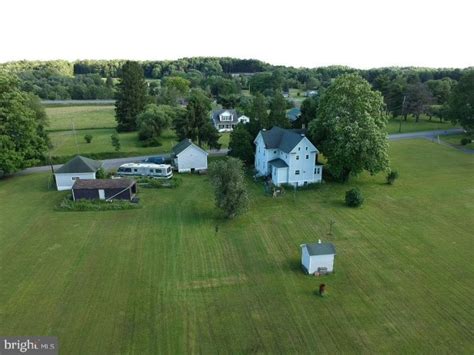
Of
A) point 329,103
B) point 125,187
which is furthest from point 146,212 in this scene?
point 329,103

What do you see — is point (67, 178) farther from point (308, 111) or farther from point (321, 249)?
point (308, 111)

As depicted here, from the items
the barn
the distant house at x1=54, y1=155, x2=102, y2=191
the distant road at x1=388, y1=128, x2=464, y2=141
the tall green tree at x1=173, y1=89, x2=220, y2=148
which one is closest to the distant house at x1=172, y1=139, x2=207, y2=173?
the tall green tree at x1=173, y1=89, x2=220, y2=148

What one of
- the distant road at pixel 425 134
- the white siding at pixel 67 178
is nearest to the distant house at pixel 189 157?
the white siding at pixel 67 178

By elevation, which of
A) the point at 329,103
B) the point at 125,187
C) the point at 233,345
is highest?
the point at 329,103

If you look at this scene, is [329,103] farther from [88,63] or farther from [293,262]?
[88,63]

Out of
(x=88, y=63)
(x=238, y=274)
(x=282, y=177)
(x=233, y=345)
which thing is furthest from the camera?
(x=88, y=63)

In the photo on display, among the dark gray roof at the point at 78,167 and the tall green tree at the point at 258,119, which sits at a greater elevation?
the tall green tree at the point at 258,119

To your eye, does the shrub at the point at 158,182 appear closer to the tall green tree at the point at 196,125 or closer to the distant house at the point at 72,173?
the distant house at the point at 72,173
